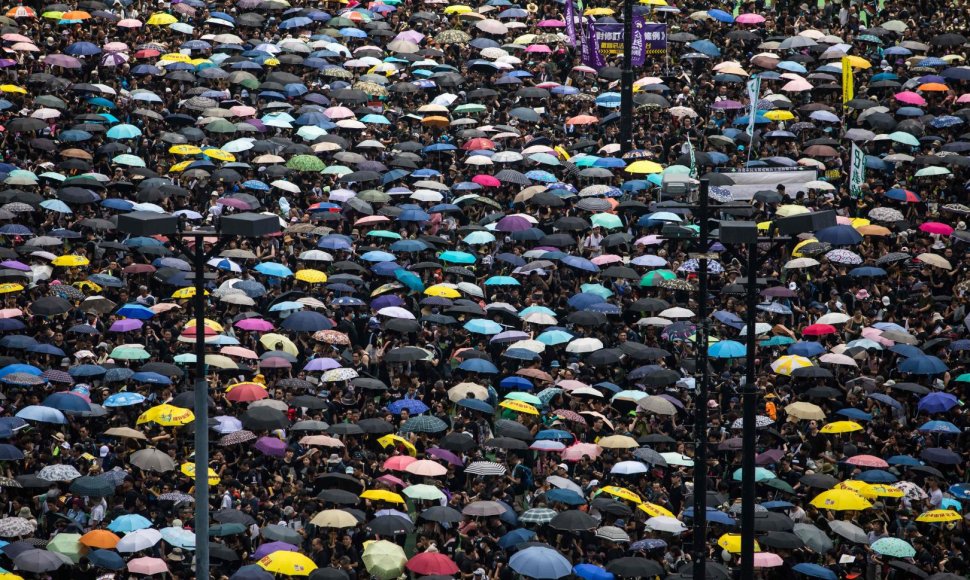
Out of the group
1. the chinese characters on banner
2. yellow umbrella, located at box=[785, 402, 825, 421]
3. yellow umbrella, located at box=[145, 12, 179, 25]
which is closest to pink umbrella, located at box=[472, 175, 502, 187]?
the chinese characters on banner

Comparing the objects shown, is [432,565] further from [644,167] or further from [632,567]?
[644,167]

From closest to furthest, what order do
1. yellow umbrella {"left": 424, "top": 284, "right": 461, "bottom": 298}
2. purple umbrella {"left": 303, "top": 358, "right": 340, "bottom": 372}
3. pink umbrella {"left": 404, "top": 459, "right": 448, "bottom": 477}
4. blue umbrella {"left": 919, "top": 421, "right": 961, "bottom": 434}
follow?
pink umbrella {"left": 404, "top": 459, "right": 448, "bottom": 477} < blue umbrella {"left": 919, "top": 421, "right": 961, "bottom": 434} < purple umbrella {"left": 303, "top": 358, "right": 340, "bottom": 372} < yellow umbrella {"left": 424, "top": 284, "right": 461, "bottom": 298}

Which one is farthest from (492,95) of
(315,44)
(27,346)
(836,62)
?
(27,346)

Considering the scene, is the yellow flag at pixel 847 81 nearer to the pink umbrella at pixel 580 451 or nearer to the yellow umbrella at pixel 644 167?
the yellow umbrella at pixel 644 167

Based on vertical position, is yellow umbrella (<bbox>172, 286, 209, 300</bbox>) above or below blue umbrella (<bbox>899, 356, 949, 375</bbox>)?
above

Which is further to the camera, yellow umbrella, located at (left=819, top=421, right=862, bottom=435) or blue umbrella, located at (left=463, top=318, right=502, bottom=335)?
blue umbrella, located at (left=463, top=318, right=502, bottom=335)

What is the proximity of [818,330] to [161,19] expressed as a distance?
69.5 feet

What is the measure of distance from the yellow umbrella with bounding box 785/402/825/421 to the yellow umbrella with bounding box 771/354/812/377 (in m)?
1.07

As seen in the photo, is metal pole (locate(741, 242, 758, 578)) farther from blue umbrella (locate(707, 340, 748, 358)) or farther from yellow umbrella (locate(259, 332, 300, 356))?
yellow umbrella (locate(259, 332, 300, 356))

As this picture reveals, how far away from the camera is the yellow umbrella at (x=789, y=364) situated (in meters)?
27.3

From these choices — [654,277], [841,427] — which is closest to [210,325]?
[654,277]

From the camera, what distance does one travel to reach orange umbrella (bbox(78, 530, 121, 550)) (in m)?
21.8

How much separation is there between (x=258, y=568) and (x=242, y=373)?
6.90m

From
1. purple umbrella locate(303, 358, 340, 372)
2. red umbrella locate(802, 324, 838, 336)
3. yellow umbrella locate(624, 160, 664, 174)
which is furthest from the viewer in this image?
yellow umbrella locate(624, 160, 664, 174)
